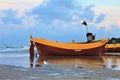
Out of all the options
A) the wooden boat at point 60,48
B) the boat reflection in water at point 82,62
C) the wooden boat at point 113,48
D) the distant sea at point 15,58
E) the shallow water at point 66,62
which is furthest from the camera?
the wooden boat at point 113,48

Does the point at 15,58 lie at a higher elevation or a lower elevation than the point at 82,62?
higher

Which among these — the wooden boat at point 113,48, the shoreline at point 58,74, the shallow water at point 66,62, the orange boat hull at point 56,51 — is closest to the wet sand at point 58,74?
the shoreline at point 58,74

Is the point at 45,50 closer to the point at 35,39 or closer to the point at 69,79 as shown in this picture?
the point at 35,39

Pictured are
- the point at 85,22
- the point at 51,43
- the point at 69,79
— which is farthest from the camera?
the point at 85,22

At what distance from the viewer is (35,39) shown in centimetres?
3784

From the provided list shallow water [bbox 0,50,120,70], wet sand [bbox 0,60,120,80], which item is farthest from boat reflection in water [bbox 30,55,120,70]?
wet sand [bbox 0,60,120,80]

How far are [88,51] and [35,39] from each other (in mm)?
6064

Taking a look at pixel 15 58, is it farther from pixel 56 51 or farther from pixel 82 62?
pixel 82 62

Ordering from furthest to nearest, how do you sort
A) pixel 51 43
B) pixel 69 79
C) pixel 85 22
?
pixel 85 22, pixel 51 43, pixel 69 79

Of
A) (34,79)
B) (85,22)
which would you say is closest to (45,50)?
(85,22)

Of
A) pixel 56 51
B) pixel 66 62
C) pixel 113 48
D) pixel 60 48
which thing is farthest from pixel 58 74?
pixel 113 48

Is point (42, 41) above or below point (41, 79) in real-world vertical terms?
above

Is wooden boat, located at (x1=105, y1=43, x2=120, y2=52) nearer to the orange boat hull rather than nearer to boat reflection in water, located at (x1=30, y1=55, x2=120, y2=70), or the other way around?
the orange boat hull

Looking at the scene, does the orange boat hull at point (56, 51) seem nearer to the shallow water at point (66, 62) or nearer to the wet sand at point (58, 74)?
the shallow water at point (66, 62)
